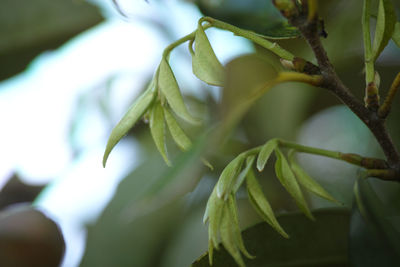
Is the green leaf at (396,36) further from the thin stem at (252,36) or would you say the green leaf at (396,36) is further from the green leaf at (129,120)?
the green leaf at (129,120)

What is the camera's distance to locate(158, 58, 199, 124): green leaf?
0.39 metres

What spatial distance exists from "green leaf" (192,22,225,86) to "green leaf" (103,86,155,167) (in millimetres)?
54

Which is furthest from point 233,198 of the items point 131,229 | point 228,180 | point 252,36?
point 131,229

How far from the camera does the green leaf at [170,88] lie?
1.27ft

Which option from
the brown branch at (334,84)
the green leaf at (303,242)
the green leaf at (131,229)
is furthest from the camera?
the green leaf at (131,229)


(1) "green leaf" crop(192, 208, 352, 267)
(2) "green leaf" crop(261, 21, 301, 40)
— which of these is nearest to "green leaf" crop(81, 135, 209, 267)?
(1) "green leaf" crop(192, 208, 352, 267)

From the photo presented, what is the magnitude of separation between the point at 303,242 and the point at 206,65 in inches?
9.1

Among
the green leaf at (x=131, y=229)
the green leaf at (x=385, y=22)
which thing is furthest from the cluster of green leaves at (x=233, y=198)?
the green leaf at (x=131, y=229)

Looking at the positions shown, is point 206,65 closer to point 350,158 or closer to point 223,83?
point 223,83

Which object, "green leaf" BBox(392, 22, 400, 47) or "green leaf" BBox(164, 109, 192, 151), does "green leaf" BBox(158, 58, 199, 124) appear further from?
"green leaf" BBox(392, 22, 400, 47)

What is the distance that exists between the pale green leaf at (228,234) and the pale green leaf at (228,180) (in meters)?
0.01

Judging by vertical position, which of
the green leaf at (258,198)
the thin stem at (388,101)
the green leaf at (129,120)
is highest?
the green leaf at (129,120)

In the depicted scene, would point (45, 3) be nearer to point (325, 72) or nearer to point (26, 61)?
point (26, 61)

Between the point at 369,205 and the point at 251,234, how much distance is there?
0.11m
